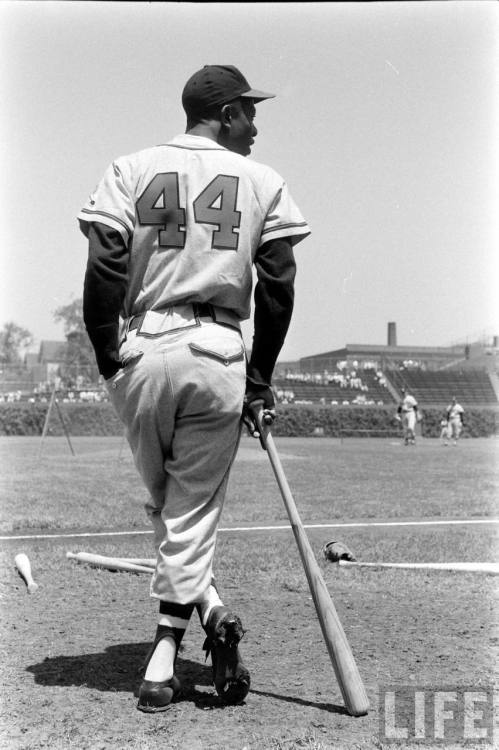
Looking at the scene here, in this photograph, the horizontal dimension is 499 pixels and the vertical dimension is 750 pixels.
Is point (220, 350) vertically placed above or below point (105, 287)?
below

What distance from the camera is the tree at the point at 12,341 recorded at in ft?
253

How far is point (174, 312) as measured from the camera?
3.03 meters

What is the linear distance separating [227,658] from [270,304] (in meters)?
1.31

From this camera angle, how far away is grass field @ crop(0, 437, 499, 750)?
2631 millimetres

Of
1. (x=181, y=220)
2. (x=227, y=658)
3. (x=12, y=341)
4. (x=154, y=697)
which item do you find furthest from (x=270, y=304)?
(x=12, y=341)

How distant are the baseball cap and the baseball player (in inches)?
7.6

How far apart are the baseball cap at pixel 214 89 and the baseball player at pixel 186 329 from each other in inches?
7.6

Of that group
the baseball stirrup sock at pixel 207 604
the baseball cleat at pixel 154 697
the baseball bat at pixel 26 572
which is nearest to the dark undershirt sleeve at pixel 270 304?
the baseball stirrup sock at pixel 207 604

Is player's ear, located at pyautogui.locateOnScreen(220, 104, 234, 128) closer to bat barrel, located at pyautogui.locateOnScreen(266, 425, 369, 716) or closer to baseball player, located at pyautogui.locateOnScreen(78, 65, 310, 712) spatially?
baseball player, located at pyautogui.locateOnScreen(78, 65, 310, 712)

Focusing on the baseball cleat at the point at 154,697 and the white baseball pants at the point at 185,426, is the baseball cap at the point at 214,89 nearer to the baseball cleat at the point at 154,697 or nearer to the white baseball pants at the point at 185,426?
the white baseball pants at the point at 185,426

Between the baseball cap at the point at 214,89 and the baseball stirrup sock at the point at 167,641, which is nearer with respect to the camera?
the baseball stirrup sock at the point at 167,641

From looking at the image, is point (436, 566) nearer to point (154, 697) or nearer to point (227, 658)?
point (227, 658)

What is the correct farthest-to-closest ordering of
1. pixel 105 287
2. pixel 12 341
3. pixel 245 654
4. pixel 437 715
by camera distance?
pixel 12 341
pixel 245 654
pixel 105 287
pixel 437 715

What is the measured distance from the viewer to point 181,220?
3016 millimetres
